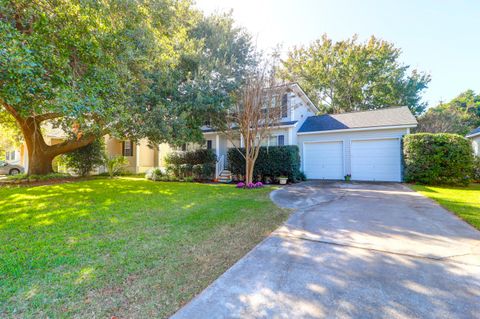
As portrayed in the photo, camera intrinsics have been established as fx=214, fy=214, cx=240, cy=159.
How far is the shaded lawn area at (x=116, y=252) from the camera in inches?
86.7

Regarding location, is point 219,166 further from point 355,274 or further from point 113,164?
point 355,274

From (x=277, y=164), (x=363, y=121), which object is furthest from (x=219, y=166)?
(x=363, y=121)

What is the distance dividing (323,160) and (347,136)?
2.00 metres

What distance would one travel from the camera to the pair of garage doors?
39.0ft

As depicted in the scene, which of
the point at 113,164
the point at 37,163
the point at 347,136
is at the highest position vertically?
the point at 347,136

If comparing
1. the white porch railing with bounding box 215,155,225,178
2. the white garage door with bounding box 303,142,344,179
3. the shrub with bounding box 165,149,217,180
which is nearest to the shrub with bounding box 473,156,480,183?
the white garage door with bounding box 303,142,344,179

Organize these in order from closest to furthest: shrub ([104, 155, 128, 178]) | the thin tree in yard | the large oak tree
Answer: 1. the large oak tree
2. the thin tree in yard
3. shrub ([104, 155, 128, 178])

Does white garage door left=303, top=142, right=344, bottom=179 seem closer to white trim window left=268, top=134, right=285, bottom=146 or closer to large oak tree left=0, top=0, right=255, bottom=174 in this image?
white trim window left=268, top=134, right=285, bottom=146

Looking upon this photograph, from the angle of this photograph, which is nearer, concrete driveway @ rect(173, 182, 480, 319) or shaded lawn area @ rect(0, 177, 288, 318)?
concrete driveway @ rect(173, 182, 480, 319)

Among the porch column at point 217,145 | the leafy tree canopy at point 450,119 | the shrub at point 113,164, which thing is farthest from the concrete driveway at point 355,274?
the leafy tree canopy at point 450,119

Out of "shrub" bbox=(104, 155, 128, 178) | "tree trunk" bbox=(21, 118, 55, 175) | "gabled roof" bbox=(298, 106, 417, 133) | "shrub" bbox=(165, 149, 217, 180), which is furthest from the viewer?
"shrub" bbox=(104, 155, 128, 178)

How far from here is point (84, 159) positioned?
14383 millimetres

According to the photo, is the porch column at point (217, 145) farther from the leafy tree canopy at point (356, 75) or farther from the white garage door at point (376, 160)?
the leafy tree canopy at point (356, 75)

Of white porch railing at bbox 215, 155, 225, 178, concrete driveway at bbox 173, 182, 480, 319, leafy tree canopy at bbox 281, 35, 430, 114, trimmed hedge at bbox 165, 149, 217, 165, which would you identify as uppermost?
leafy tree canopy at bbox 281, 35, 430, 114
